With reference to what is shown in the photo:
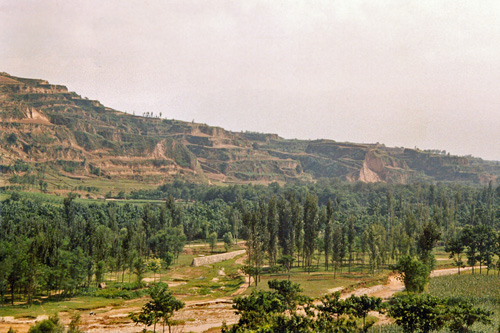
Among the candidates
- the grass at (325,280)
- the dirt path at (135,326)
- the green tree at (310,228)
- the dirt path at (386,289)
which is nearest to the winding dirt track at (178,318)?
the dirt path at (135,326)

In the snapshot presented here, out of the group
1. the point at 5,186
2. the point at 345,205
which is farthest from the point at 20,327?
the point at 345,205

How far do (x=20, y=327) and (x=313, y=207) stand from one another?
57.8 metres

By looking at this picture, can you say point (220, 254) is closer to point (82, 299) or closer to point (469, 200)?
point (82, 299)

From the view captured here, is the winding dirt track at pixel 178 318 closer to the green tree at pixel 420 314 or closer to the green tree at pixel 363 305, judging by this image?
the green tree at pixel 363 305

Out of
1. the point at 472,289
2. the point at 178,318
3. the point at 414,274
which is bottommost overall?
the point at 178,318

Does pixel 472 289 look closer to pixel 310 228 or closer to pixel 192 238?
pixel 310 228

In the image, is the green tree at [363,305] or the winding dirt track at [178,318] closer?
the green tree at [363,305]

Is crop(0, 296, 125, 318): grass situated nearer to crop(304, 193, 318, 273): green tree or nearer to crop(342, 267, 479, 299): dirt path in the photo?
crop(342, 267, 479, 299): dirt path

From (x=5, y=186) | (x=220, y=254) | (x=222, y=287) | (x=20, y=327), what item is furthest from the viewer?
(x=5, y=186)

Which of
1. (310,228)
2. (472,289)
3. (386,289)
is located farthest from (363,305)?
(310,228)

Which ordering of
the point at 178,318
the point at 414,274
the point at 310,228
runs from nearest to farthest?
the point at 178,318 → the point at 414,274 → the point at 310,228

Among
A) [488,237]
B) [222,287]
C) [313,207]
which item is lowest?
[222,287]

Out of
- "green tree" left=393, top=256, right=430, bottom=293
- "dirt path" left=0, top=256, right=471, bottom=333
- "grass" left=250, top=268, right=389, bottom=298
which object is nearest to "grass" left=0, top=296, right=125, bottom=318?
"dirt path" left=0, top=256, right=471, bottom=333

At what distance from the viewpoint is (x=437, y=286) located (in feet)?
205
